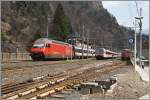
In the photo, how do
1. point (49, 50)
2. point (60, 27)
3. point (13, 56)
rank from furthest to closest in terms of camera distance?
point (60, 27), point (13, 56), point (49, 50)

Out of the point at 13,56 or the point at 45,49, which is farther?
the point at 13,56

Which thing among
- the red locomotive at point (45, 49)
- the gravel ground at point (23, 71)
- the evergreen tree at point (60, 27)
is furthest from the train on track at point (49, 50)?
the evergreen tree at point (60, 27)

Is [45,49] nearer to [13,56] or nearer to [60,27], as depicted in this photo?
[13,56]

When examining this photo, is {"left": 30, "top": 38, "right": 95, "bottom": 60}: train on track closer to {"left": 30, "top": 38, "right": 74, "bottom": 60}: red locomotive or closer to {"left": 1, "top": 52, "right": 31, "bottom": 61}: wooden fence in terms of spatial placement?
{"left": 30, "top": 38, "right": 74, "bottom": 60}: red locomotive

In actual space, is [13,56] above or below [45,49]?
below

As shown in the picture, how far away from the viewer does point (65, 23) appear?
90.0 meters

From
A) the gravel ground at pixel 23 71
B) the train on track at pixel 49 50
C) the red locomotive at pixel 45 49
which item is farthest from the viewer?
the train on track at pixel 49 50

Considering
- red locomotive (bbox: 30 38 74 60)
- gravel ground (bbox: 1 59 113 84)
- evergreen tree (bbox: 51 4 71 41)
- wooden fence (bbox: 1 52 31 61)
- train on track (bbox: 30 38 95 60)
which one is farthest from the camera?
evergreen tree (bbox: 51 4 71 41)

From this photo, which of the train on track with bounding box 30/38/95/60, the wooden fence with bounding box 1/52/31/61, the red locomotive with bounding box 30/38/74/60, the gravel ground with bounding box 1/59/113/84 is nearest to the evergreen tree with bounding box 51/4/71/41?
the train on track with bounding box 30/38/95/60

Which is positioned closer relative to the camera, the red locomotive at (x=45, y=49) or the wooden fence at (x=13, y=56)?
the red locomotive at (x=45, y=49)

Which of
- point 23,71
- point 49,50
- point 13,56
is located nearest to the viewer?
point 23,71

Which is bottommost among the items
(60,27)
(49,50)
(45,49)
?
(49,50)

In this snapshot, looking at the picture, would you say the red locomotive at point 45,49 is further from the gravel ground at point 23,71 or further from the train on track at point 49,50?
the gravel ground at point 23,71

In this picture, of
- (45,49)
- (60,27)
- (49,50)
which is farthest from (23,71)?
(60,27)
